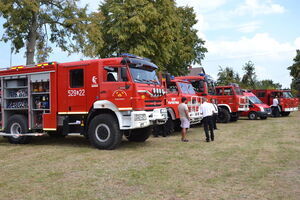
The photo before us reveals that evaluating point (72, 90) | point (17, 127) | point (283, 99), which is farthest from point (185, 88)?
point (283, 99)

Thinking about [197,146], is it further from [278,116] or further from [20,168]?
[278,116]

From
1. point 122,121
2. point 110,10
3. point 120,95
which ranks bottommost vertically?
point 122,121

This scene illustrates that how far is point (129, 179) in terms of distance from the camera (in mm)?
6129

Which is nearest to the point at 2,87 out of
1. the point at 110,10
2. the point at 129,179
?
the point at 129,179

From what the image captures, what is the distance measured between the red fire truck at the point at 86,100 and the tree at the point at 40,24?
7.48 m

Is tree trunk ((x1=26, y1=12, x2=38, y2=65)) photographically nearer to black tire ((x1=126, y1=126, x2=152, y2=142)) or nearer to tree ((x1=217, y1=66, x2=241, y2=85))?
black tire ((x1=126, y1=126, x2=152, y2=142))

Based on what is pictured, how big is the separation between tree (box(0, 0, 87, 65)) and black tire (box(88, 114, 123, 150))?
1074 centimetres

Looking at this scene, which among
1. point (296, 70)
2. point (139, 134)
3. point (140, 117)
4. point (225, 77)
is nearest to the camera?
point (140, 117)

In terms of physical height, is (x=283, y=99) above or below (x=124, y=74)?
below

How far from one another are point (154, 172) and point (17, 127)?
6.94 meters

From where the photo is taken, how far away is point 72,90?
10273 millimetres

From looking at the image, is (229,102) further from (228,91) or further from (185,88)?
(185,88)

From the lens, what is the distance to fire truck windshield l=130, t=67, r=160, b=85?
961 cm

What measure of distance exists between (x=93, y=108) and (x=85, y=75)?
1.13 meters
